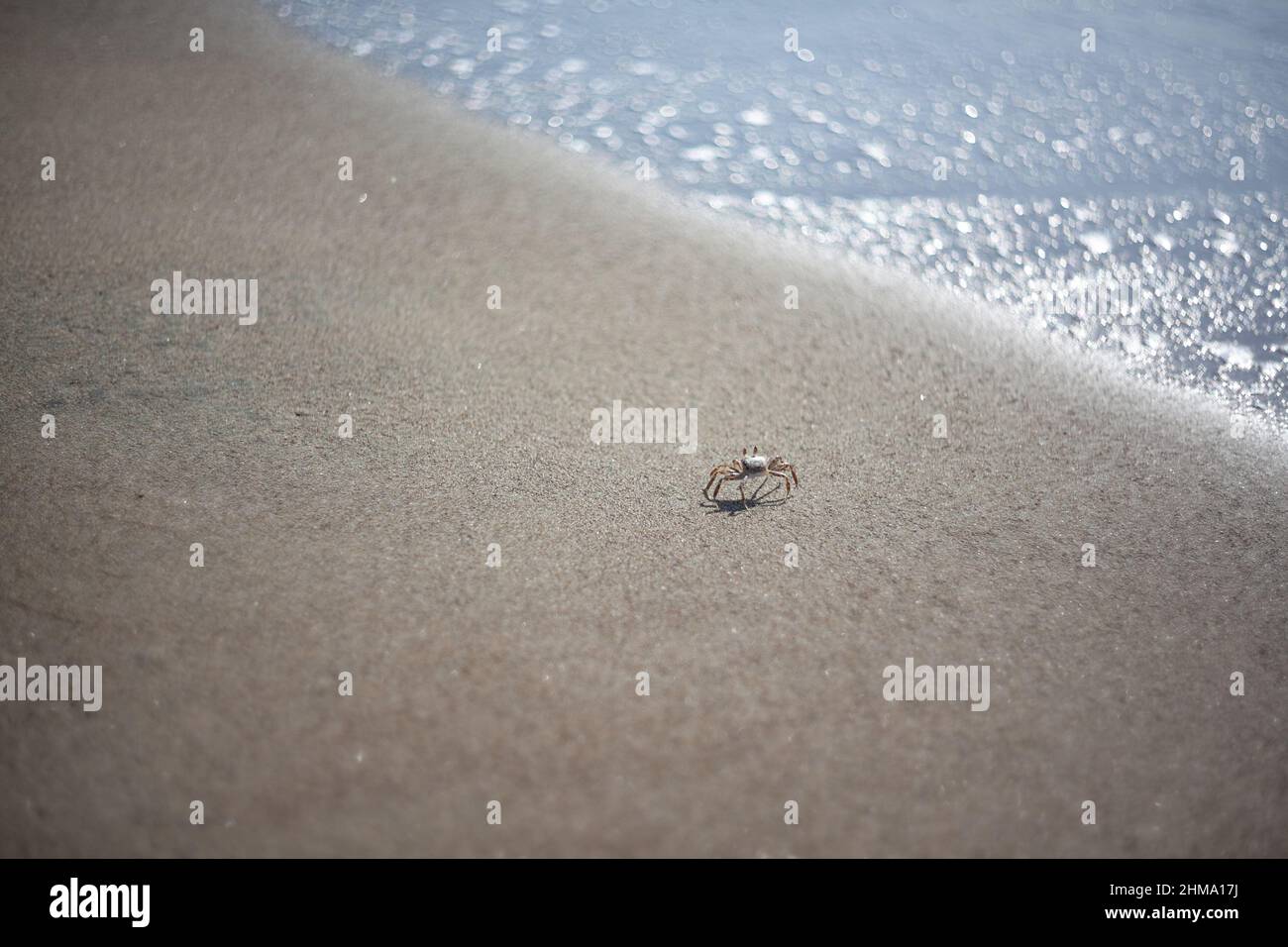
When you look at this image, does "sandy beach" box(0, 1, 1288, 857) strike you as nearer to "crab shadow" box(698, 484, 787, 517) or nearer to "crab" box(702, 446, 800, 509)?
"crab shadow" box(698, 484, 787, 517)

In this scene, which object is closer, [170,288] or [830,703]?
[830,703]

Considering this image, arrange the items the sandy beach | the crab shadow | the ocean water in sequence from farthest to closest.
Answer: the ocean water, the crab shadow, the sandy beach

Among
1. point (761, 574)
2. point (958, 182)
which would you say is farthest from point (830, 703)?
point (958, 182)

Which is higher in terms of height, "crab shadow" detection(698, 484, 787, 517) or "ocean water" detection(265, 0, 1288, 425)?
"ocean water" detection(265, 0, 1288, 425)

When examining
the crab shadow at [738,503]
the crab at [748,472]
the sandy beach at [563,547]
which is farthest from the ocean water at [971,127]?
the crab shadow at [738,503]

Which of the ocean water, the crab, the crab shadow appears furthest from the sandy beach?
the ocean water
